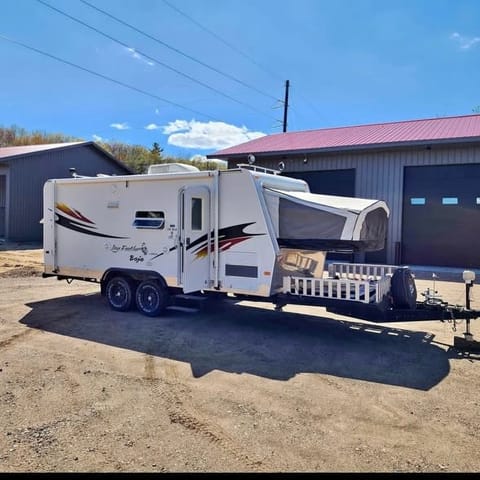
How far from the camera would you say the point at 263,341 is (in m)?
6.43

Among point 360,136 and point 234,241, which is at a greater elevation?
point 360,136

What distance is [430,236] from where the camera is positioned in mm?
14109

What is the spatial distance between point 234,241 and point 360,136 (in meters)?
Answer: 10.9

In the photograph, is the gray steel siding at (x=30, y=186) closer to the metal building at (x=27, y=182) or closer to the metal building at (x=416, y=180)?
the metal building at (x=27, y=182)

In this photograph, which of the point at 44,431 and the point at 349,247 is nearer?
the point at 44,431

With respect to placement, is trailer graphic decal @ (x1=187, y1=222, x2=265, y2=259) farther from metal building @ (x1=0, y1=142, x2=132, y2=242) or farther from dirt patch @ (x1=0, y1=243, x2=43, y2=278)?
metal building @ (x1=0, y1=142, x2=132, y2=242)

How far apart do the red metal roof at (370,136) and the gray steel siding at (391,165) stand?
431 millimetres

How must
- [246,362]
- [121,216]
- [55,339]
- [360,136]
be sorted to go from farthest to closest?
[360,136] → [121,216] → [55,339] → [246,362]

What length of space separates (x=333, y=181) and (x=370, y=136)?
2061 mm

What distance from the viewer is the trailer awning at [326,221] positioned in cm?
612

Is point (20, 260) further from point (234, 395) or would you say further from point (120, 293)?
point (234, 395)

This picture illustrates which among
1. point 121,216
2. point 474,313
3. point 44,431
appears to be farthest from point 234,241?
point 44,431
